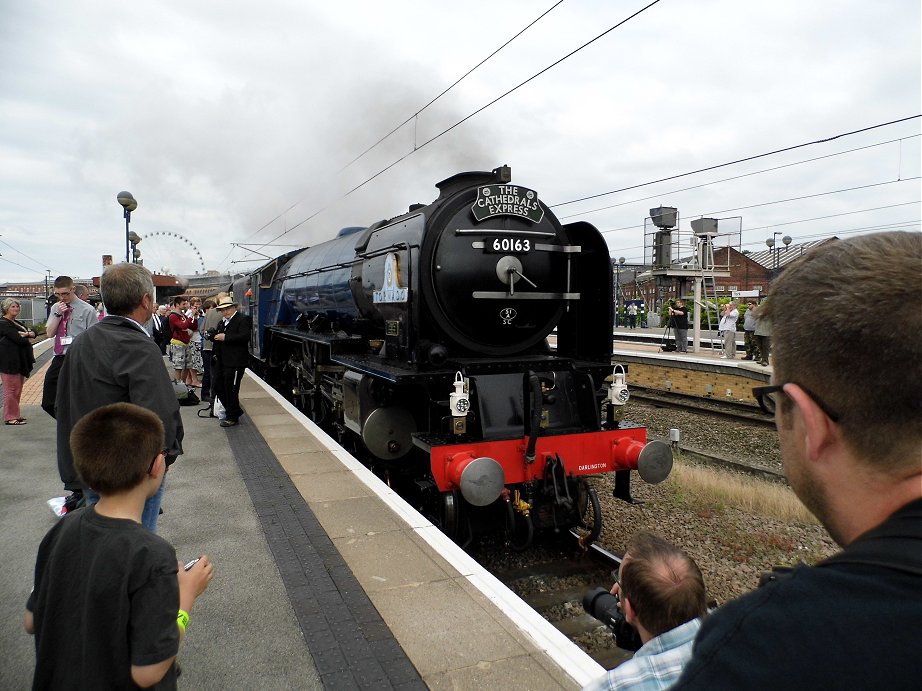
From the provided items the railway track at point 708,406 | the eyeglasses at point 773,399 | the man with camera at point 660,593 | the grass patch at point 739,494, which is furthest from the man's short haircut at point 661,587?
the railway track at point 708,406

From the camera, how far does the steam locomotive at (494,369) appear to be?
5.20 m

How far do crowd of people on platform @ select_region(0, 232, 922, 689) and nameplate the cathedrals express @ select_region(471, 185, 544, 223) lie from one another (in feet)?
13.8

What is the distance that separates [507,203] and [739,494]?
4.33 metres

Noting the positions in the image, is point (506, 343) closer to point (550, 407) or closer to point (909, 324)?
point (550, 407)

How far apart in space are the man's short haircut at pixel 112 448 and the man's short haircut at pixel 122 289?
1.38m

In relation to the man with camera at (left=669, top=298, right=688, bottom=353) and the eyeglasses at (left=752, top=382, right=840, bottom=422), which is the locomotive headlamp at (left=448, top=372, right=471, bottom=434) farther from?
the man with camera at (left=669, top=298, right=688, bottom=353)

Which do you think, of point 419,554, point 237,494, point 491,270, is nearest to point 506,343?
point 491,270

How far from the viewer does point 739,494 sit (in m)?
7.08

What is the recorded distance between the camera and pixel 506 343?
610 cm

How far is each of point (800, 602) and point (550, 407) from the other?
4.94 m

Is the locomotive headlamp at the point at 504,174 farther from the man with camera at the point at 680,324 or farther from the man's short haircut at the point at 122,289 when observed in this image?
the man with camera at the point at 680,324

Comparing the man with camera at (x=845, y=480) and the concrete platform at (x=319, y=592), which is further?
the concrete platform at (x=319, y=592)

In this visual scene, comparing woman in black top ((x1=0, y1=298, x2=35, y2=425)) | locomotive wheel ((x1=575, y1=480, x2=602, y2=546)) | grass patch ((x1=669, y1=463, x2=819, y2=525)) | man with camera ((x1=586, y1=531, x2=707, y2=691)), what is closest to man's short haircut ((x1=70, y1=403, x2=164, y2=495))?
man with camera ((x1=586, y1=531, x2=707, y2=691))

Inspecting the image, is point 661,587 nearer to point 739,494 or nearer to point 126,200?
point 739,494
